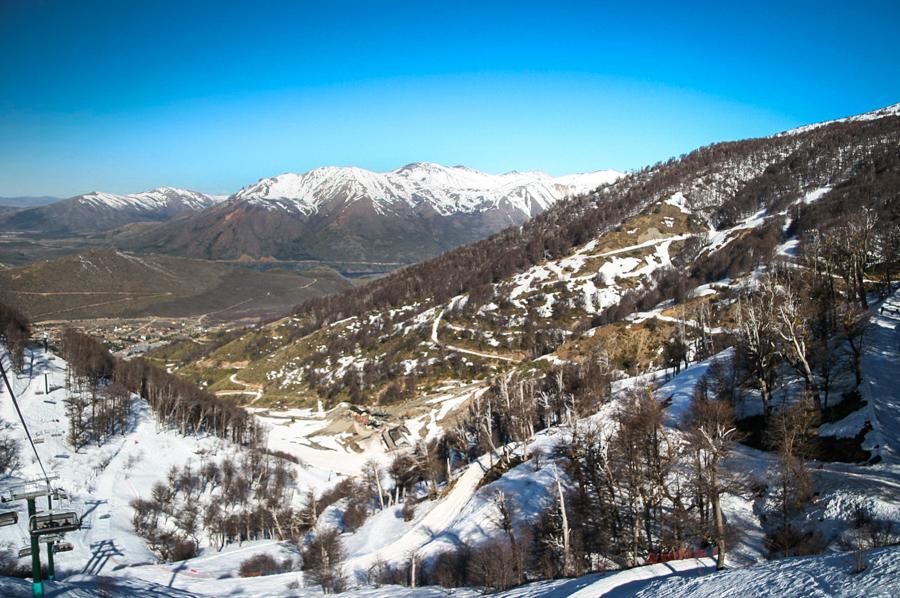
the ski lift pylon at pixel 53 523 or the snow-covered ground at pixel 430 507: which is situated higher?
the ski lift pylon at pixel 53 523

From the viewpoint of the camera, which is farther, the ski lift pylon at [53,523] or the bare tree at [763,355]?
the bare tree at [763,355]

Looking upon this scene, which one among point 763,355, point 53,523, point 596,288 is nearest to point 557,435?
point 763,355

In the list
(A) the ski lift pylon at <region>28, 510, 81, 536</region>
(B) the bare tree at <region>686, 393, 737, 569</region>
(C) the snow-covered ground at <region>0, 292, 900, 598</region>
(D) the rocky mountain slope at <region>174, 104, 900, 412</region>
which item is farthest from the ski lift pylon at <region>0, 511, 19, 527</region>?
(D) the rocky mountain slope at <region>174, 104, 900, 412</region>

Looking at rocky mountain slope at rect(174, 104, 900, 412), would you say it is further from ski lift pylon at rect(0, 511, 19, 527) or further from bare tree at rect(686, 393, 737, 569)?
ski lift pylon at rect(0, 511, 19, 527)

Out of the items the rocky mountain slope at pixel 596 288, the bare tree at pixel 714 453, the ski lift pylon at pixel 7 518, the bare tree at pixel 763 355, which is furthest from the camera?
the rocky mountain slope at pixel 596 288

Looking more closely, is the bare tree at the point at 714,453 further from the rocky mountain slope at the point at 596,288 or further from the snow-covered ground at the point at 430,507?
the rocky mountain slope at the point at 596,288

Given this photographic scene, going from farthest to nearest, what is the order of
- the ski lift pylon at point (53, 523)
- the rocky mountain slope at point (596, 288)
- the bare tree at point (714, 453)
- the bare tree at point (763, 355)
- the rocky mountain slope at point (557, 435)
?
the rocky mountain slope at point (596, 288) → the bare tree at point (763, 355) → the rocky mountain slope at point (557, 435) → the bare tree at point (714, 453) → the ski lift pylon at point (53, 523)

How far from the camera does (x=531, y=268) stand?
6806 inches

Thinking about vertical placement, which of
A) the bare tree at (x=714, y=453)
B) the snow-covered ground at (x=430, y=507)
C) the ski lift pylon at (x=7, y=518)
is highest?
the ski lift pylon at (x=7, y=518)

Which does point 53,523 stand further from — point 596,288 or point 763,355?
point 596,288

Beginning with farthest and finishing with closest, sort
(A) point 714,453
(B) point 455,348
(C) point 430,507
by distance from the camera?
(B) point 455,348 < (C) point 430,507 < (A) point 714,453

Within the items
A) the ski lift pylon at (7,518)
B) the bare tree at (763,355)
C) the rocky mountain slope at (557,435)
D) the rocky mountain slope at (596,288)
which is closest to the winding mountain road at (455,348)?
the rocky mountain slope at (596,288)

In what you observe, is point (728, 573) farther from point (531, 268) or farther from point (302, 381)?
point (531, 268)


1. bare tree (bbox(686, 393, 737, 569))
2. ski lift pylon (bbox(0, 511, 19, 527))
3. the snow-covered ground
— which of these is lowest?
the snow-covered ground
